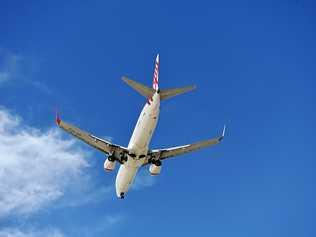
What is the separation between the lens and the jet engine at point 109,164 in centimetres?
6600

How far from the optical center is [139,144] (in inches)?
2422

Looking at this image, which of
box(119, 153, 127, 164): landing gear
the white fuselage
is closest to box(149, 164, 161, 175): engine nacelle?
the white fuselage

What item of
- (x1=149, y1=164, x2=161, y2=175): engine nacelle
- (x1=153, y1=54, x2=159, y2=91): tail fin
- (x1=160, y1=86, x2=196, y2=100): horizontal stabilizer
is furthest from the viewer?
(x1=149, y1=164, x2=161, y2=175): engine nacelle

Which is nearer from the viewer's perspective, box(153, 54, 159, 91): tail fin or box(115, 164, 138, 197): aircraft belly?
box(153, 54, 159, 91): tail fin

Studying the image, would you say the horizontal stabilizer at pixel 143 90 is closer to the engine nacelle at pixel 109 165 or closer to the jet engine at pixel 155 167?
the engine nacelle at pixel 109 165

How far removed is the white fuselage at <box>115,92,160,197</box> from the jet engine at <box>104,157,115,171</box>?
134cm

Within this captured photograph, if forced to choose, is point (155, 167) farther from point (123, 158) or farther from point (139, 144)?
point (139, 144)

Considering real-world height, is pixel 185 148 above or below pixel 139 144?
above

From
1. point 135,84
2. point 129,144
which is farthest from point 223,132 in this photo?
point 135,84

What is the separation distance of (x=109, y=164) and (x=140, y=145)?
6.27m

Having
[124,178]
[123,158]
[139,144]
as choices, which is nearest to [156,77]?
[139,144]

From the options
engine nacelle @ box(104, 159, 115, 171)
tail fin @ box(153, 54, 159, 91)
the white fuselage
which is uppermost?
tail fin @ box(153, 54, 159, 91)

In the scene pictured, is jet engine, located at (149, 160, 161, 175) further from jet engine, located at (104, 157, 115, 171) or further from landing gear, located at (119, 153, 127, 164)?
jet engine, located at (104, 157, 115, 171)

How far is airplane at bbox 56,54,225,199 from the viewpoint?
57.9 m
